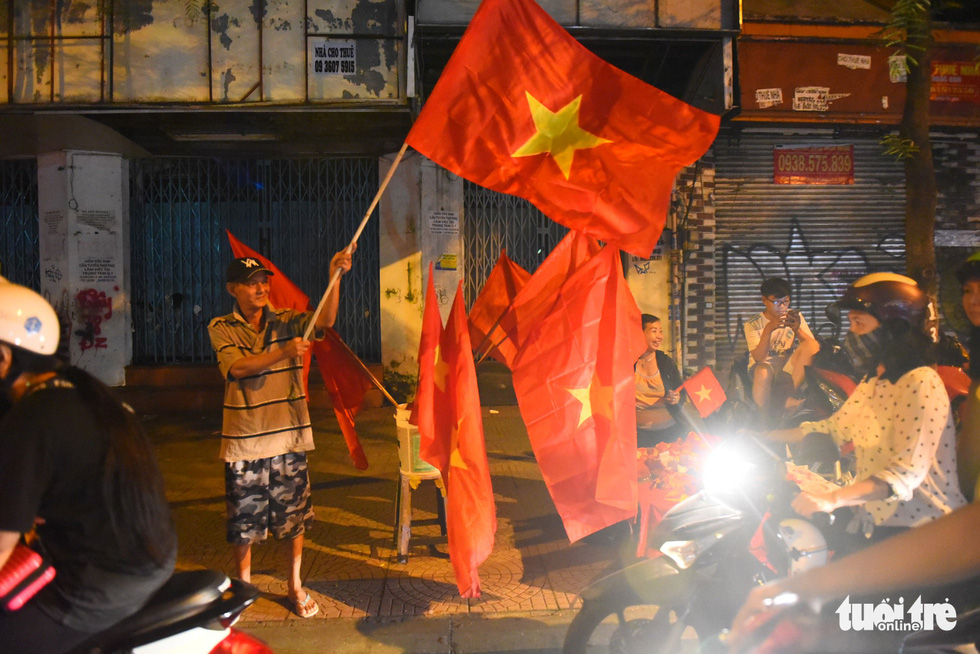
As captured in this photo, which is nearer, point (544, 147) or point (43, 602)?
point (43, 602)

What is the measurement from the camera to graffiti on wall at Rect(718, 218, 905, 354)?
9.91 metres

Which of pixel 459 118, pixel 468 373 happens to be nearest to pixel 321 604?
pixel 468 373

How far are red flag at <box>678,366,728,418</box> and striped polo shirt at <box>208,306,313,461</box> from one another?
8.10ft

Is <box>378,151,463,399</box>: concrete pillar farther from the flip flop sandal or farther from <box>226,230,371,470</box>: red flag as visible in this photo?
the flip flop sandal

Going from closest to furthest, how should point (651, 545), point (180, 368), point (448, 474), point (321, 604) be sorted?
point (651, 545) < point (448, 474) < point (321, 604) < point (180, 368)

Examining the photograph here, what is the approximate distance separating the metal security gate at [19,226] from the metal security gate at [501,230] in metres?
5.96

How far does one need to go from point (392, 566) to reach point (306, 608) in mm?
767

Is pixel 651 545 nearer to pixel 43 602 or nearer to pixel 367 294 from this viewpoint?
pixel 43 602

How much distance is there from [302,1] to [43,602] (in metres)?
7.64

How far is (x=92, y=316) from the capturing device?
9.15 metres

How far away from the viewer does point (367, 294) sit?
9.81 meters

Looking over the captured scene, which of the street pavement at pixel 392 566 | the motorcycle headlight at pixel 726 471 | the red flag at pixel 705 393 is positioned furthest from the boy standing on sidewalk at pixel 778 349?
the motorcycle headlight at pixel 726 471

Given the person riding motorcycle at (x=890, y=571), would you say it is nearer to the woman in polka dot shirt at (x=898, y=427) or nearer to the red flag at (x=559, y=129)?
the woman in polka dot shirt at (x=898, y=427)

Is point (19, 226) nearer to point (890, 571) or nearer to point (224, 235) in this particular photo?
point (224, 235)
